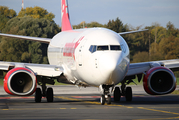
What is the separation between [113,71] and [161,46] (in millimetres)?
53368

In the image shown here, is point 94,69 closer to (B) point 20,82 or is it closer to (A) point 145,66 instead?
(B) point 20,82

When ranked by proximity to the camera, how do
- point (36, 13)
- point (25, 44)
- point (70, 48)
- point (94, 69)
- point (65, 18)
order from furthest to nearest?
point (36, 13)
point (25, 44)
point (65, 18)
point (70, 48)
point (94, 69)

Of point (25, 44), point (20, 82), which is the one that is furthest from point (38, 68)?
point (25, 44)

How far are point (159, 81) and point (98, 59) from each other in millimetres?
5020

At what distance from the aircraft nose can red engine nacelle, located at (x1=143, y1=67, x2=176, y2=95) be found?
3755 millimetres

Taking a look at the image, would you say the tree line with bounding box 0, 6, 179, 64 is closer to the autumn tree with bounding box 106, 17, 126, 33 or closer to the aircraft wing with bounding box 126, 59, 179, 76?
the autumn tree with bounding box 106, 17, 126, 33

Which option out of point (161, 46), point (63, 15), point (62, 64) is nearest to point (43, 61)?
point (161, 46)

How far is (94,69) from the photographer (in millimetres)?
15922

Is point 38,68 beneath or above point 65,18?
beneath

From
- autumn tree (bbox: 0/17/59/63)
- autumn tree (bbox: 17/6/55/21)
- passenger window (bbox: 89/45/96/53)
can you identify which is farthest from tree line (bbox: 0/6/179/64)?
passenger window (bbox: 89/45/96/53)

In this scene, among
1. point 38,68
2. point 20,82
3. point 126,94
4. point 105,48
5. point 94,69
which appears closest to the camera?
point 94,69

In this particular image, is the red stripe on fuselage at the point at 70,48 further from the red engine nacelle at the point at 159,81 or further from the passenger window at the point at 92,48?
the red engine nacelle at the point at 159,81

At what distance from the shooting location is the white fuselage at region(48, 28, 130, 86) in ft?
50.4

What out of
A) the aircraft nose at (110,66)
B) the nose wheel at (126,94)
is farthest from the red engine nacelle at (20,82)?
the nose wheel at (126,94)
